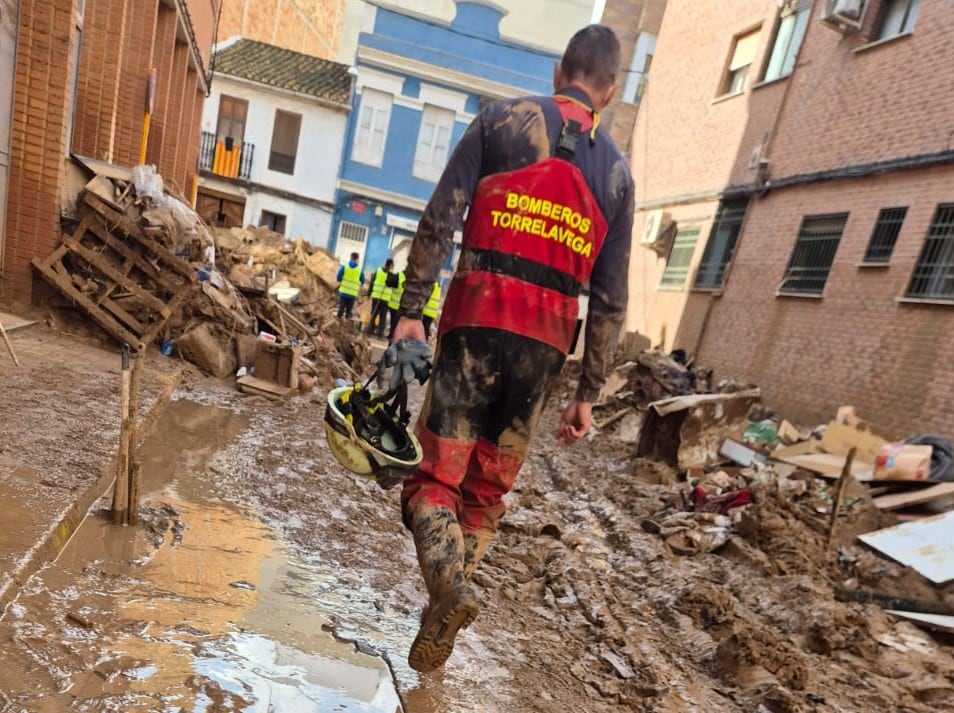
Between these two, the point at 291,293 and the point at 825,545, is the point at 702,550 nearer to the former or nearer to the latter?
the point at 825,545

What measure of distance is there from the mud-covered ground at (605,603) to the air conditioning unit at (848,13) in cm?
777

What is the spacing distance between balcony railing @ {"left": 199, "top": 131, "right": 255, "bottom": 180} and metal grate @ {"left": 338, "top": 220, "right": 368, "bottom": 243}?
4026mm

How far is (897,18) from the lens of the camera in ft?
30.9

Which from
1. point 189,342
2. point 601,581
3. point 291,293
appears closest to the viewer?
point 601,581

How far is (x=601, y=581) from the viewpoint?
4.18 meters

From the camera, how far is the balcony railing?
22.7m

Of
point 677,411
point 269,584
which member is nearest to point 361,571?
point 269,584

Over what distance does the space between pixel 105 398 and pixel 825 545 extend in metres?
5.51

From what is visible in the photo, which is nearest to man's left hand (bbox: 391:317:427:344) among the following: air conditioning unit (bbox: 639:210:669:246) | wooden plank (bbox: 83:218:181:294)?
wooden plank (bbox: 83:218:181:294)

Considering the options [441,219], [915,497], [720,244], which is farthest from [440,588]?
[720,244]

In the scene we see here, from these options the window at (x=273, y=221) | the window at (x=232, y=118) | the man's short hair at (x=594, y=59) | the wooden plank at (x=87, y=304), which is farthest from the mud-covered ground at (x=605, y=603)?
the window at (x=232, y=118)

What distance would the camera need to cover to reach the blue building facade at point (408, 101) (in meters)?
22.7

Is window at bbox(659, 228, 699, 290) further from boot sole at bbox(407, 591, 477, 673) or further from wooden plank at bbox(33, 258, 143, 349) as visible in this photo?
boot sole at bbox(407, 591, 477, 673)

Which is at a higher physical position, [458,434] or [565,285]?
[565,285]
